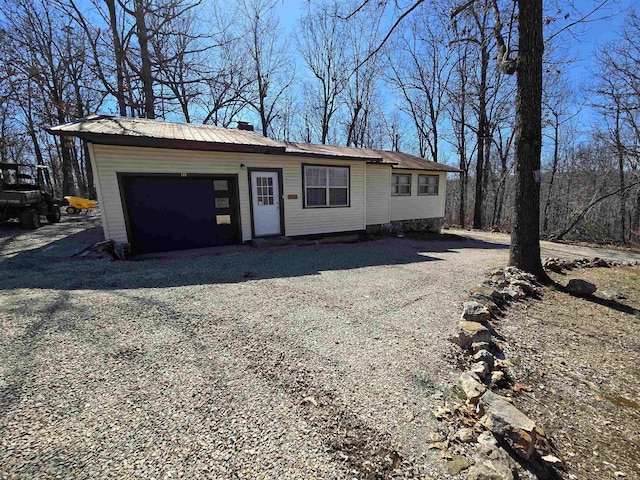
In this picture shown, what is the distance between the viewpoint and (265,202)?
7949mm

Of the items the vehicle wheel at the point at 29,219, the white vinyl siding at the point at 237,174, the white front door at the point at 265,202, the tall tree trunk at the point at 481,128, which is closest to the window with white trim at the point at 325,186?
the white vinyl siding at the point at 237,174

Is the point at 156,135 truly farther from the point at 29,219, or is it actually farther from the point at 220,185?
the point at 29,219

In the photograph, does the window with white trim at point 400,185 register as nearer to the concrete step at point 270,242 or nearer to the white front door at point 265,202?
the white front door at point 265,202

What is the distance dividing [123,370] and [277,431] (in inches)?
57.6

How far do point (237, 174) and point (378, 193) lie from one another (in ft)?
18.5

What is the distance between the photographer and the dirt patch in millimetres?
1671

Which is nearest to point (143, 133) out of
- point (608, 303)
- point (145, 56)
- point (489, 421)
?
point (489, 421)

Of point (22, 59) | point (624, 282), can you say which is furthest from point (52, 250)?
point (22, 59)

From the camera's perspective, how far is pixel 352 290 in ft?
14.5

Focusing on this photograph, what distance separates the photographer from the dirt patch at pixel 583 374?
1.67 metres

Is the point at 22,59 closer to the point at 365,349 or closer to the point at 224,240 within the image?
the point at 224,240

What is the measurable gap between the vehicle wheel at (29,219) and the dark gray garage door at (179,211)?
6.46 m

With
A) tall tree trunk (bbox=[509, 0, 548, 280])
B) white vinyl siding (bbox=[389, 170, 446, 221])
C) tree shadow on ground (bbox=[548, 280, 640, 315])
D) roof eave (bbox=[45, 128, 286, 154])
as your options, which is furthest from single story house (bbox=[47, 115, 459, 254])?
tree shadow on ground (bbox=[548, 280, 640, 315])

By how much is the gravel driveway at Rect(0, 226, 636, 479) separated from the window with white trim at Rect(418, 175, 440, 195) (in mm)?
9145
